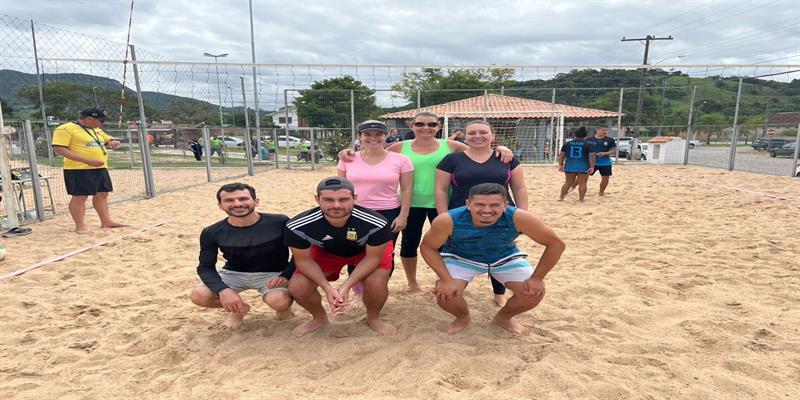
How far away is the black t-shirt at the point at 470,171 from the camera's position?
2.96m

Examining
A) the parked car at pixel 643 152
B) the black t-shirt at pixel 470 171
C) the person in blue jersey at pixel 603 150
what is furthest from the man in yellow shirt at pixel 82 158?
the parked car at pixel 643 152

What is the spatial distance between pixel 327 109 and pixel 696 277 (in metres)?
15.6

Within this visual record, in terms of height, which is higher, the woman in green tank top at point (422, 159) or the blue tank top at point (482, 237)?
the woman in green tank top at point (422, 159)

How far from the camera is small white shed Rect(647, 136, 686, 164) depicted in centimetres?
2003

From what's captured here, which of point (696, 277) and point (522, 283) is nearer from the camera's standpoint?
point (522, 283)

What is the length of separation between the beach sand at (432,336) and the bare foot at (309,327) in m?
0.06

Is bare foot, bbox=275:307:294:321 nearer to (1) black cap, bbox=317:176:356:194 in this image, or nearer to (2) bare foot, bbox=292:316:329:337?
(2) bare foot, bbox=292:316:329:337

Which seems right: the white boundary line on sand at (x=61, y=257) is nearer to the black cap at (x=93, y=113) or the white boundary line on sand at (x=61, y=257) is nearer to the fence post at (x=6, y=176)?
the fence post at (x=6, y=176)

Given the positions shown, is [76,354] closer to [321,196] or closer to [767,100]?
[321,196]

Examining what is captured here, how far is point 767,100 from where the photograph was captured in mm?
28422

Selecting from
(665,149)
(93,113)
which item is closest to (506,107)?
(665,149)

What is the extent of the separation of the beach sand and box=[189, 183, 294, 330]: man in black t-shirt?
0.88 ft

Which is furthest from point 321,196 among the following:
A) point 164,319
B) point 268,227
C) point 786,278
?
point 786,278

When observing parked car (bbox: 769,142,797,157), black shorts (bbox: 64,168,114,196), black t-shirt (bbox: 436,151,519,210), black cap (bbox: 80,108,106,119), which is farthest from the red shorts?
parked car (bbox: 769,142,797,157)
